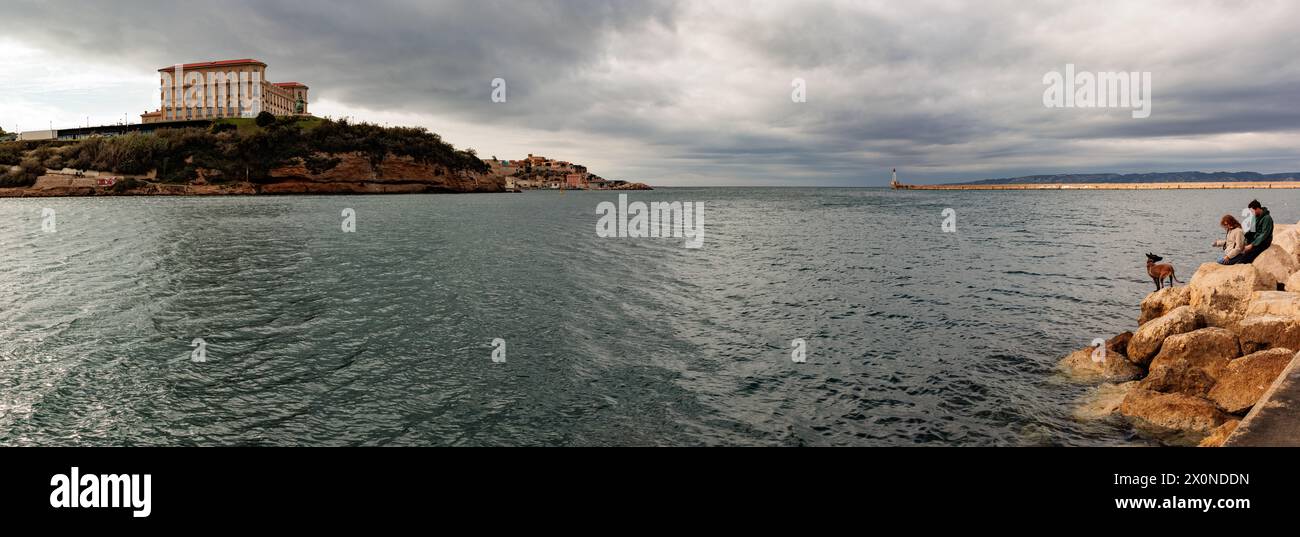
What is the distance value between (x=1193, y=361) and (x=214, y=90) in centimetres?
24101

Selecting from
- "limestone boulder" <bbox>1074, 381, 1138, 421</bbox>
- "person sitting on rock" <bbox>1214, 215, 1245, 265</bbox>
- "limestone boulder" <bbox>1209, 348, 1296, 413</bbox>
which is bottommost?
"limestone boulder" <bbox>1074, 381, 1138, 421</bbox>

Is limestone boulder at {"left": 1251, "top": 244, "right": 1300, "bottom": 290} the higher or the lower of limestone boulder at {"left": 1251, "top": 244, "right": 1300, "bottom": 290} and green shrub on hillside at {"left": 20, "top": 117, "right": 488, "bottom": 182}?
the lower

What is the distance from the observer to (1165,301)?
59.1 feet

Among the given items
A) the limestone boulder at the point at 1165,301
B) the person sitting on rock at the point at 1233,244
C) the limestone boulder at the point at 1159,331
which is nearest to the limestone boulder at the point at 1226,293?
the limestone boulder at the point at 1165,301

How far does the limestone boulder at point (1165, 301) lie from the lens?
56.7ft

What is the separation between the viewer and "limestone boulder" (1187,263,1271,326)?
15.5 metres

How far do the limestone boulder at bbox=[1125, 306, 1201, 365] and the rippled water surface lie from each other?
1.75m

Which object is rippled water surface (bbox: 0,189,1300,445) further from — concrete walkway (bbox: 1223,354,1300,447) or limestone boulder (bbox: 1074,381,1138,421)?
concrete walkway (bbox: 1223,354,1300,447)

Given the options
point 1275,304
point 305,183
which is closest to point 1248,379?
point 1275,304

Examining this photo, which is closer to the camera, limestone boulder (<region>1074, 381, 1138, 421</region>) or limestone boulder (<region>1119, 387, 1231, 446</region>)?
limestone boulder (<region>1119, 387, 1231, 446</region>)

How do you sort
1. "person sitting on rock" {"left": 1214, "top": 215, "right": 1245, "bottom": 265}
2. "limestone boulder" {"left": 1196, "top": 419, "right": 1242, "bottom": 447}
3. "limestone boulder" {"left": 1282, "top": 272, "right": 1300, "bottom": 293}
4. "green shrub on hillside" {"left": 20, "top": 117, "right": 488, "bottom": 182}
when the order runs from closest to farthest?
"limestone boulder" {"left": 1196, "top": 419, "right": 1242, "bottom": 447} < "limestone boulder" {"left": 1282, "top": 272, "right": 1300, "bottom": 293} < "person sitting on rock" {"left": 1214, "top": 215, "right": 1245, "bottom": 265} < "green shrub on hillside" {"left": 20, "top": 117, "right": 488, "bottom": 182}

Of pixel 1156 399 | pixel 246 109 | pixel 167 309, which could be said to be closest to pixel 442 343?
pixel 167 309

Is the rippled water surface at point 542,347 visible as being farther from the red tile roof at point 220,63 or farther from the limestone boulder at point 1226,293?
the red tile roof at point 220,63

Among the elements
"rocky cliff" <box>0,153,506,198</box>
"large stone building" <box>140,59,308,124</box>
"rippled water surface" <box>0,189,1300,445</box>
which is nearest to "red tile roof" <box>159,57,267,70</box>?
"large stone building" <box>140,59,308,124</box>
